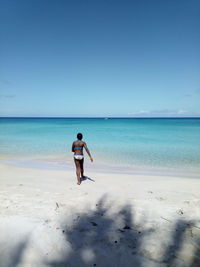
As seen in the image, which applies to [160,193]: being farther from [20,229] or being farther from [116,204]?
[20,229]

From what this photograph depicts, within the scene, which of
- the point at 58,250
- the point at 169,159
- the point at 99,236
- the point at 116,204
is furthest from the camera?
the point at 169,159

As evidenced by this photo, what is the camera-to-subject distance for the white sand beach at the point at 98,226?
7.90ft

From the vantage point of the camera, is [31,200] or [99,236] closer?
[99,236]

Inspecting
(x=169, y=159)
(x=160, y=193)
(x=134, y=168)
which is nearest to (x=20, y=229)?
(x=160, y=193)

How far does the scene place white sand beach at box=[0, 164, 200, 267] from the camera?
2408 mm

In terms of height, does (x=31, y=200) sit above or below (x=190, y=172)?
above

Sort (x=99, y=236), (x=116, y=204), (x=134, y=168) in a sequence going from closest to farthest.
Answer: (x=99, y=236)
(x=116, y=204)
(x=134, y=168)

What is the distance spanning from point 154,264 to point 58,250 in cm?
140

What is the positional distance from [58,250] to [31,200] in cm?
210

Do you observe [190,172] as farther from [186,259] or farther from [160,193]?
[186,259]

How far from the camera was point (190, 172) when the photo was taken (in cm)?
810

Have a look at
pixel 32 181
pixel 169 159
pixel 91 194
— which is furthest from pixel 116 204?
pixel 169 159

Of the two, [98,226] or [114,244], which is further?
[98,226]

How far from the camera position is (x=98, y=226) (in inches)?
124
